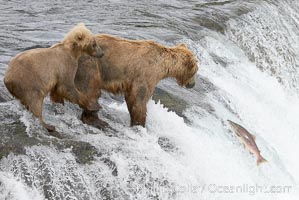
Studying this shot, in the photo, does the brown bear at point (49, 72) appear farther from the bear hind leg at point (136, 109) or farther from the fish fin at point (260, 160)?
the fish fin at point (260, 160)

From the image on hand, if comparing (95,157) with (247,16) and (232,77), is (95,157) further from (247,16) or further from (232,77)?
(247,16)

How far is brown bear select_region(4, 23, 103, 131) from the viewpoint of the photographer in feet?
15.7

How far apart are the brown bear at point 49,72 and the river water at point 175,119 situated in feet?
0.78

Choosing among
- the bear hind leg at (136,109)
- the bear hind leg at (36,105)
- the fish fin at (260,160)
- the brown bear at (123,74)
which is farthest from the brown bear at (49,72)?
the fish fin at (260,160)

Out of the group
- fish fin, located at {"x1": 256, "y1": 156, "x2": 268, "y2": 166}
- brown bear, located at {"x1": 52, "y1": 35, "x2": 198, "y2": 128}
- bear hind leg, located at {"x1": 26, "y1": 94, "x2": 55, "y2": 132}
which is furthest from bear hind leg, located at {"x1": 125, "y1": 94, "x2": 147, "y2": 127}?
fish fin, located at {"x1": 256, "y1": 156, "x2": 268, "y2": 166}

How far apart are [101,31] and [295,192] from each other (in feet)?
13.6

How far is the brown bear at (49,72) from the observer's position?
188 inches

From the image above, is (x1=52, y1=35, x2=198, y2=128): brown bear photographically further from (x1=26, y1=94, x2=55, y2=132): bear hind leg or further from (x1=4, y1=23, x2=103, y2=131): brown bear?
(x1=26, y1=94, x2=55, y2=132): bear hind leg

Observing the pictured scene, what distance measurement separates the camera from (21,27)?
9891 mm

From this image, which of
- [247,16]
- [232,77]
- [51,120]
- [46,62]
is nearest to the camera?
[46,62]

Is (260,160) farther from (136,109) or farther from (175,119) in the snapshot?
(136,109)

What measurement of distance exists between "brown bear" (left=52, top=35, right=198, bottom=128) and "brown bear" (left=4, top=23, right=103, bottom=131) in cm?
15

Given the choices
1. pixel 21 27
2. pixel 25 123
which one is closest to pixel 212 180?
pixel 25 123

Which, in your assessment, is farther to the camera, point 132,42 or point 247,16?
point 247,16
